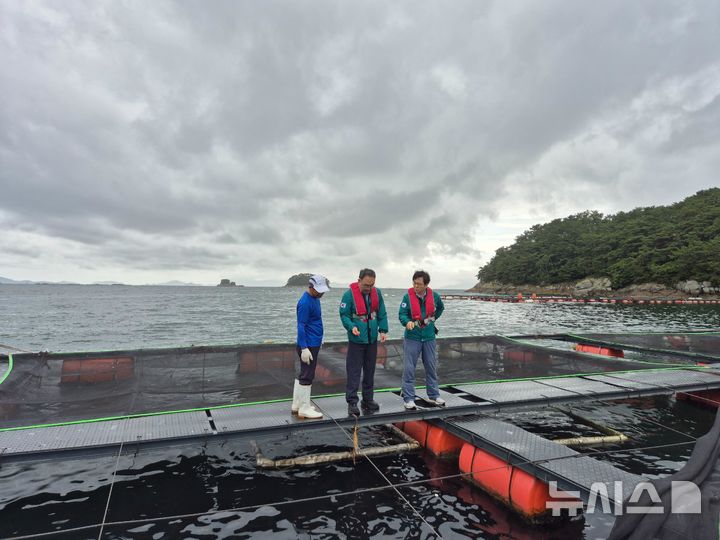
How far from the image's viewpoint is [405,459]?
21.1 ft

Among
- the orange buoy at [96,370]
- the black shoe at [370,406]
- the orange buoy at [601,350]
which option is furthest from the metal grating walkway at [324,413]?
the orange buoy at [601,350]

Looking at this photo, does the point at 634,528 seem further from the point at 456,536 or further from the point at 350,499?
the point at 350,499

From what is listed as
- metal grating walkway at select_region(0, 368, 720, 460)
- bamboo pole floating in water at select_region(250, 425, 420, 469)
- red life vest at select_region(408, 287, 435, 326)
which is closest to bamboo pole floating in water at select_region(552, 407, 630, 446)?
metal grating walkway at select_region(0, 368, 720, 460)

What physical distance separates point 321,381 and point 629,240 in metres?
102

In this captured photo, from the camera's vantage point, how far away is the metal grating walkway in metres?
5.16

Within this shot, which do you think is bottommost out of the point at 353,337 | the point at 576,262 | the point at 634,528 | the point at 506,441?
the point at 506,441

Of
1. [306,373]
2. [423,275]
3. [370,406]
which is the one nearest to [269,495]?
[306,373]

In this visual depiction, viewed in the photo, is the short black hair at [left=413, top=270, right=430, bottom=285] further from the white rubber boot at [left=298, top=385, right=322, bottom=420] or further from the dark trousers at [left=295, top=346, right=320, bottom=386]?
the white rubber boot at [left=298, top=385, right=322, bottom=420]

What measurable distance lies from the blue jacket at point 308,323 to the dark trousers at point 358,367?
59cm

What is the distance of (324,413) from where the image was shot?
6387 millimetres

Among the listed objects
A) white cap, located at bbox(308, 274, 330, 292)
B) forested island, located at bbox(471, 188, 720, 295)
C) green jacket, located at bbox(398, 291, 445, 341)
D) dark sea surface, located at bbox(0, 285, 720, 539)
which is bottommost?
dark sea surface, located at bbox(0, 285, 720, 539)

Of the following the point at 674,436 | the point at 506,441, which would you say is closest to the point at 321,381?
the point at 506,441

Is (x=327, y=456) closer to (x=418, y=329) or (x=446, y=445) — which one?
(x=446, y=445)

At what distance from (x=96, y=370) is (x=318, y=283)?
5.82m
